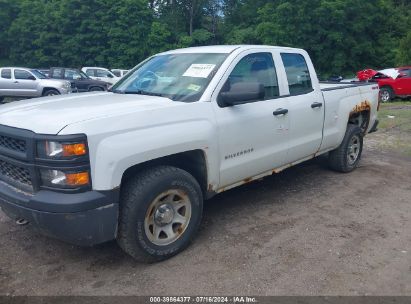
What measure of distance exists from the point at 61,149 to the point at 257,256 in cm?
193

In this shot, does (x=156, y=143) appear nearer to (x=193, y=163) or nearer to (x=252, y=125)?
(x=193, y=163)

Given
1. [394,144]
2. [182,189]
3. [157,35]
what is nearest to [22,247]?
[182,189]

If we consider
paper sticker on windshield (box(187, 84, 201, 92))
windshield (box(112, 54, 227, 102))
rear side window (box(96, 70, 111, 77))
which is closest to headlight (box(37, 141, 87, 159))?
windshield (box(112, 54, 227, 102))

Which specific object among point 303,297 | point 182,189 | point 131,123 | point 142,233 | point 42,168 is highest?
point 131,123

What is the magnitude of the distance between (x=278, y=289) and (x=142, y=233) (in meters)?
1.17

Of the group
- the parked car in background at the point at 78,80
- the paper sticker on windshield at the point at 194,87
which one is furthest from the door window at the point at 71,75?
the paper sticker on windshield at the point at 194,87

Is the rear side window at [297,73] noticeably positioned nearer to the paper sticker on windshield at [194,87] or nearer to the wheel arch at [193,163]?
the paper sticker on windshield at [194,87]

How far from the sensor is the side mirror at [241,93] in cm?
377

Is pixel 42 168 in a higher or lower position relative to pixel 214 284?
higher

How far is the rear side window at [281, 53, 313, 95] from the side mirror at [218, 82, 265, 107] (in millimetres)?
1186

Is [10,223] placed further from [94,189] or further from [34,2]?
[34,2]

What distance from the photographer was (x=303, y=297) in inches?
122

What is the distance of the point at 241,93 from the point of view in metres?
3.79

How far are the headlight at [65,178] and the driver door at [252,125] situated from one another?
136cm
